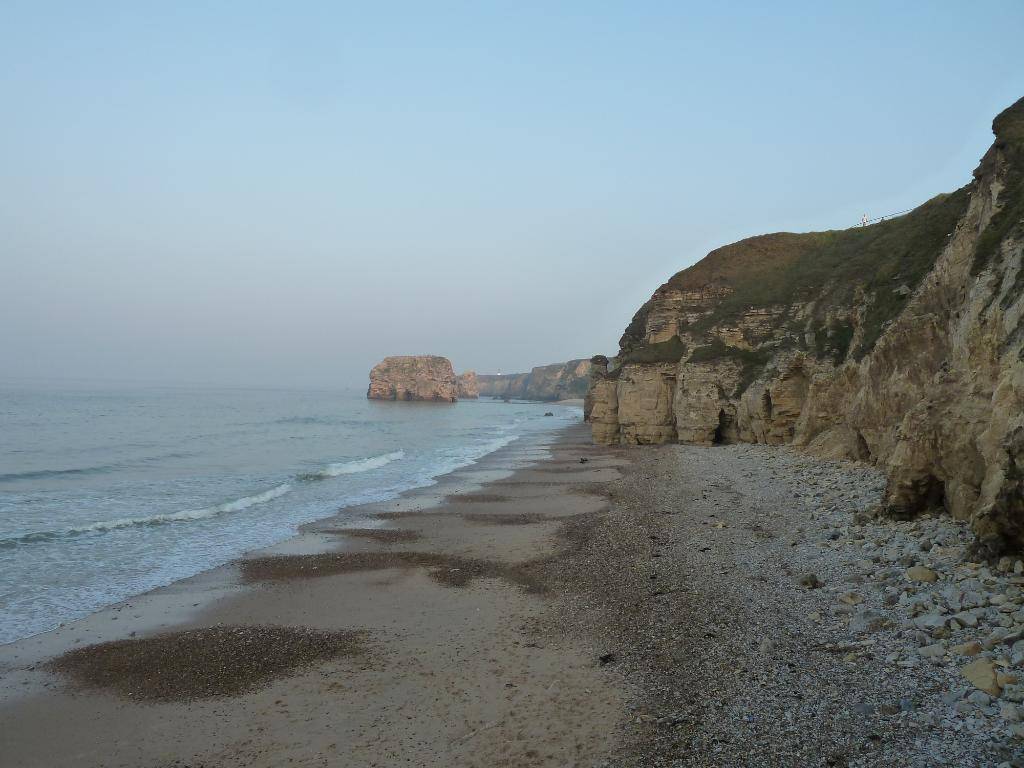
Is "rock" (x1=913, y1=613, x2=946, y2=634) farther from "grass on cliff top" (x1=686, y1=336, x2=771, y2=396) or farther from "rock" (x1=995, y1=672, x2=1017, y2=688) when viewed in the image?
"grass on cliff top" (x1=686, y1=336, x2=771, y2=396)

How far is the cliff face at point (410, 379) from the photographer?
160250 millimetres

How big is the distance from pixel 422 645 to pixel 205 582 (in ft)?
22.4

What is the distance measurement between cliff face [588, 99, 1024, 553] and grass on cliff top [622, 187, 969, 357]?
0.49ft

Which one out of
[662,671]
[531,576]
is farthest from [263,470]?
[662,671]

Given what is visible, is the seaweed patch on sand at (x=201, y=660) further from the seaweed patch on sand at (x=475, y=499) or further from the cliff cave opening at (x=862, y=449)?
the cliff cave opening at (x=862, y=449)

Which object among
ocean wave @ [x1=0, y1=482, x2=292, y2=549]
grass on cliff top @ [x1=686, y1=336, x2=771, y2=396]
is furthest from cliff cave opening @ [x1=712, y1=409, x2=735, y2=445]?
ocean wave @ [x1=0, y1=482, x2=292, y2=549]

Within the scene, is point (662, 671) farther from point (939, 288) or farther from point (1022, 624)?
point (939, 288)

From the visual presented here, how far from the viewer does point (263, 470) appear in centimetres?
3231

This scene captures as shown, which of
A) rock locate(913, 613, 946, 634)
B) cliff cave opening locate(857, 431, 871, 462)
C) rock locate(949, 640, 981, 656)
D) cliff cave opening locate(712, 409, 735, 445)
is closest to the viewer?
rock locate(949, 640, 981, 656)

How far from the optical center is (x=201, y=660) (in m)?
8.94

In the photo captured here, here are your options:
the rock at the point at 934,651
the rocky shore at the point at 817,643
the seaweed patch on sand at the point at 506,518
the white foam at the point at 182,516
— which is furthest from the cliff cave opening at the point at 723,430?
the rock at the point at 934,651

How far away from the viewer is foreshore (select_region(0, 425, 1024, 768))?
5.81 meters

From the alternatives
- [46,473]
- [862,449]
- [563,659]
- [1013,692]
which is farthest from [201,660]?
[46,473]

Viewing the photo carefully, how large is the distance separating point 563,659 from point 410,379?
155 metres
